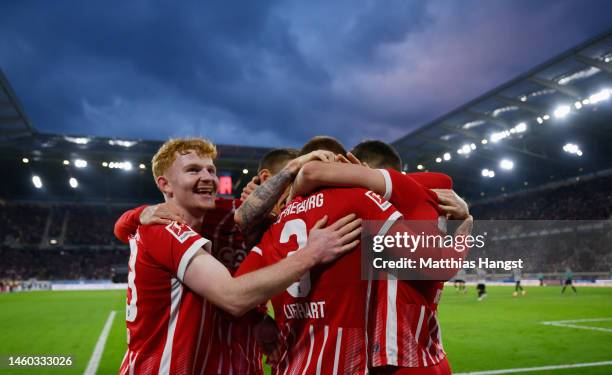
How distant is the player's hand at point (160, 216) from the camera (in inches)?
101

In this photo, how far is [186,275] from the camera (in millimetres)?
2396

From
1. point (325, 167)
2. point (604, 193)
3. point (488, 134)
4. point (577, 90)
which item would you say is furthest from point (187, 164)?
point (604, 193)

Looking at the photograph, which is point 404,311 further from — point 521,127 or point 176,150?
point 521,127

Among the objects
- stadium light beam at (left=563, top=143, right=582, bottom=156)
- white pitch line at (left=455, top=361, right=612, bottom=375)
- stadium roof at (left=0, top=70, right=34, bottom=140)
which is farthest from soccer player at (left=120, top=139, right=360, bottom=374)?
stadium light beam at (left=563, top=143, right=582, bottom=156)

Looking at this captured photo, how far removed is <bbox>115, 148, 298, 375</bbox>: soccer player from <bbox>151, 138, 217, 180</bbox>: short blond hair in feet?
0.89

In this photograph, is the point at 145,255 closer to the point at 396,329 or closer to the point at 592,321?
the point at 396,329

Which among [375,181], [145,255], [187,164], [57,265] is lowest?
[145,255]

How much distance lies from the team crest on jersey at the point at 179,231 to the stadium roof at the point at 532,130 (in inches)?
866

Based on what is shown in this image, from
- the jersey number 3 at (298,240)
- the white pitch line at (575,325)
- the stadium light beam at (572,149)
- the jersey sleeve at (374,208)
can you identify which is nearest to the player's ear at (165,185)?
the jersey number 3 at (298,240)

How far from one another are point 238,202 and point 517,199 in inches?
1902

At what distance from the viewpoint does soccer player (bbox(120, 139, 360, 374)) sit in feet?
6.77

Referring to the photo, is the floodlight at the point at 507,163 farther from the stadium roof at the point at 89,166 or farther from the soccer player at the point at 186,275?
the soccer player at the point at 186,275

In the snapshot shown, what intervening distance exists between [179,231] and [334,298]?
3.07 ft

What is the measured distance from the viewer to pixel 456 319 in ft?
42.2
